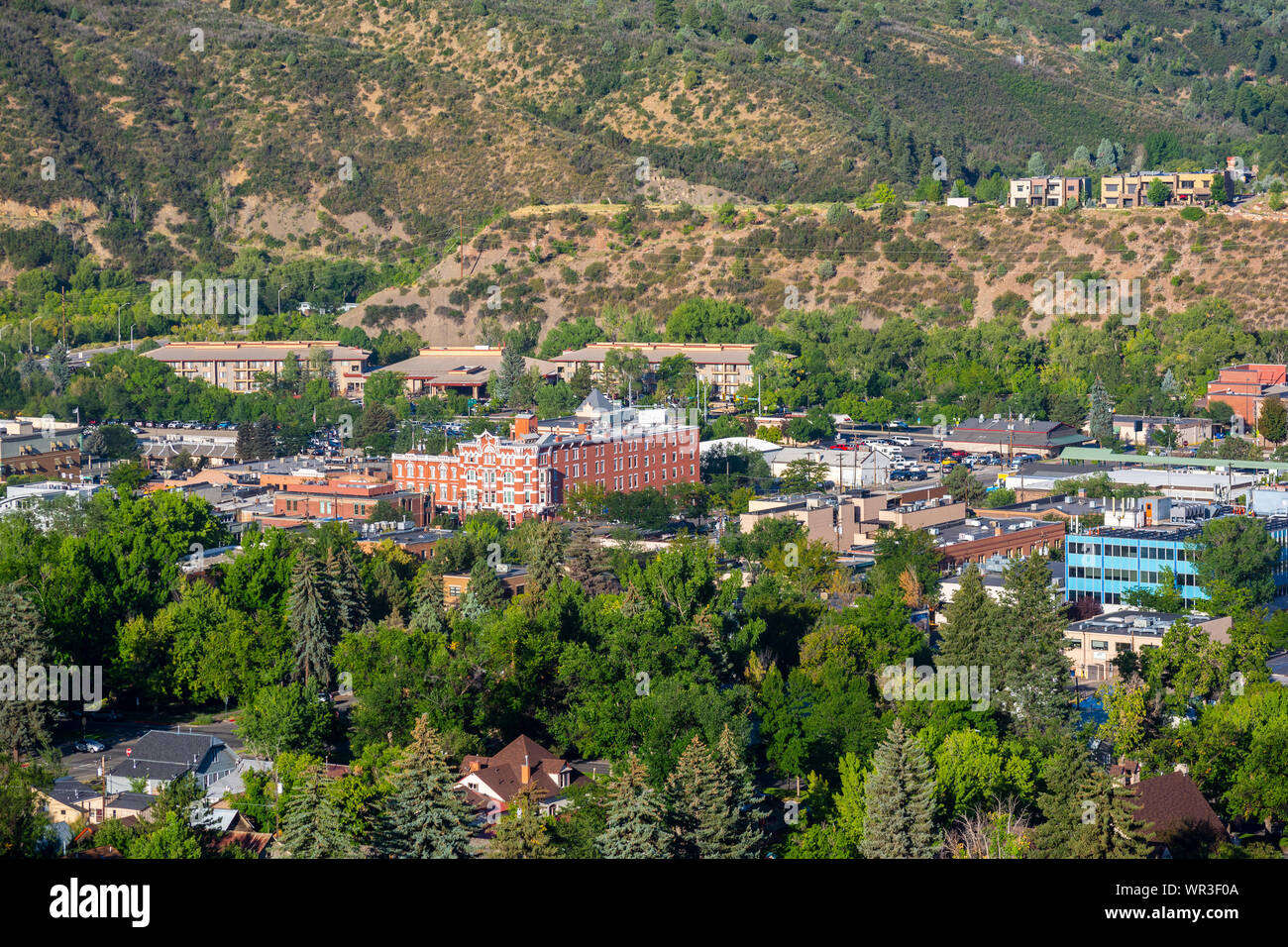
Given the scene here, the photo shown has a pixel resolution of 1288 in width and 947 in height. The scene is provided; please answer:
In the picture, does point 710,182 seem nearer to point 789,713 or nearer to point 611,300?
point 611,300

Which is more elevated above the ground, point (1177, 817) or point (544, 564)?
point (544, 564)

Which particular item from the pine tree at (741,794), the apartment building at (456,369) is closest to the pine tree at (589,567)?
the pine tree at (741,794)

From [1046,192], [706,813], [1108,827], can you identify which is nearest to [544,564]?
[706,813]

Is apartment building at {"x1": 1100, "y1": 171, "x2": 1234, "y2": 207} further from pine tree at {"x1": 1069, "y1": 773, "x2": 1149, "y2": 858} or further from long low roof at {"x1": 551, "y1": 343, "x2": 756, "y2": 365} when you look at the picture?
pine tree at {"x1": 1069, "y1": 773, "x2": 1149, "y2": 858}

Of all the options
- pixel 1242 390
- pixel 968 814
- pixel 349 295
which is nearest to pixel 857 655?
pixel 968 814

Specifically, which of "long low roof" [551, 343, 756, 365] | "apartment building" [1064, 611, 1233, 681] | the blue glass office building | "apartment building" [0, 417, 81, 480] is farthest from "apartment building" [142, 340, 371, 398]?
"apartment building" [1064, 611, 1233, 681]

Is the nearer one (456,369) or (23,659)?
(23,659)

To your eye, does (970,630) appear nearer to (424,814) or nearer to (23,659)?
(424,814)

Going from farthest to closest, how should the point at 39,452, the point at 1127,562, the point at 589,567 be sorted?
the point at 39,452
the point at 589,567
the point at 1127,562
